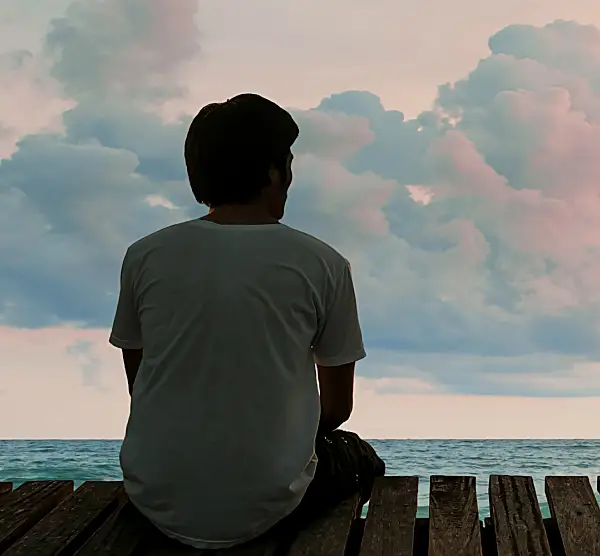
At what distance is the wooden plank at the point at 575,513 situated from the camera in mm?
1674

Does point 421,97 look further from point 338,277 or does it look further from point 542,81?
point 338,277

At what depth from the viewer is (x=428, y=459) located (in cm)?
938

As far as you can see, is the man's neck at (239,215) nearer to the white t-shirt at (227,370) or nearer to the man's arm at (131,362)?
the white t-shirt at (227,370)

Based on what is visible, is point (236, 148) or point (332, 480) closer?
point (236, 148)

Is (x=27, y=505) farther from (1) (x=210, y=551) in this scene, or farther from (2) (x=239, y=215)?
(2) (x=239, y=215)

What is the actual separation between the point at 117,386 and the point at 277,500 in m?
9.89

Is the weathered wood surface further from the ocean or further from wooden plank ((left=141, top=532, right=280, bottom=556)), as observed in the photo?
the ocean

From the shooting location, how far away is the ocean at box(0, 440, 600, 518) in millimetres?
8617

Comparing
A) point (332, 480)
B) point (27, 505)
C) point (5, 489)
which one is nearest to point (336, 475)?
point (332, 480)

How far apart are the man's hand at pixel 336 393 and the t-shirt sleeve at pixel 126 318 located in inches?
14.0

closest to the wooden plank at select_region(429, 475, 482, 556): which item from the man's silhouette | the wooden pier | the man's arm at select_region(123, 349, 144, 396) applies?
the wooden pier


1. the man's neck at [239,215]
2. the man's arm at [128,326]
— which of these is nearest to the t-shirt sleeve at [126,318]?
the man's arm at [128,326]

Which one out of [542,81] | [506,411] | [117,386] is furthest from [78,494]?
[542,81]

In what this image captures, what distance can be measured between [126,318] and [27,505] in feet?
2.04
